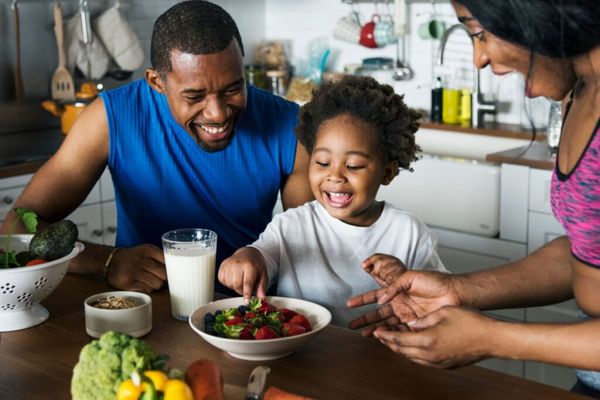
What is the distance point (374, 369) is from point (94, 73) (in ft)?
9.76

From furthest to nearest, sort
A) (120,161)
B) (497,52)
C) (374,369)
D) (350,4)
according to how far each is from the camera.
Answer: (350,4) < (120,161) < (374,369) < (497,52)

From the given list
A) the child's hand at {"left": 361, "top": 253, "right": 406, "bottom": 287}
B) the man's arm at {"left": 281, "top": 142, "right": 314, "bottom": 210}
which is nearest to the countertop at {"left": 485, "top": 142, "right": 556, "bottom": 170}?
the man's arm at {"left": 281, "top": 142, "right": 314, "bottom": 210}

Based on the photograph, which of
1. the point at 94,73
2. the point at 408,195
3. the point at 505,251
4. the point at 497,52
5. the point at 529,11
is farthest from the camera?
the point at 94,73

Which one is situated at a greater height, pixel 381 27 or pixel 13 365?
pixel 381 27

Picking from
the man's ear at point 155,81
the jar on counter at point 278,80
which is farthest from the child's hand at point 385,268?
the jar on counter at point 278,80

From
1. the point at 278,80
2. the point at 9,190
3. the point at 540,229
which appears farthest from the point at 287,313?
the point at 278,80

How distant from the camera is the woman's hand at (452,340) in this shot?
1.34 meters

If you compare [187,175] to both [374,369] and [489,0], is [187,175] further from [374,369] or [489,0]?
[489,0]

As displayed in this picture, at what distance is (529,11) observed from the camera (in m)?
1.23

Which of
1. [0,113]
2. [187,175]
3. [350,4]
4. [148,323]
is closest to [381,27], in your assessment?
[350,4]

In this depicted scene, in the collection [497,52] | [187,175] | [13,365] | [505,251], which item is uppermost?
[497,52]

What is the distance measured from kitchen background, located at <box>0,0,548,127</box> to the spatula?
5 cm

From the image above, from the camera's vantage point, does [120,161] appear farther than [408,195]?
No

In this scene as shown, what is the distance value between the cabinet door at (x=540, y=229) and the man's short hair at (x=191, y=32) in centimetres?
160
